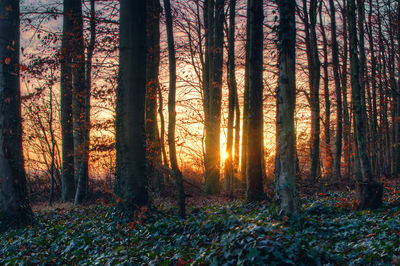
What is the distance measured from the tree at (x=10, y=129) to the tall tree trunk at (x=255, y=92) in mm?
7289

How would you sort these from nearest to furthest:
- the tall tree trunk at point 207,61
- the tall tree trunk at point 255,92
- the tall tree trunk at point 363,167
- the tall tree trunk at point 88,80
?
1. the tall tree trunk at point 363,167
2. the tall tree trunk at point 255,92
3. the tall tree trunk at point 88,80
4. the tall tree trunk at point 207,61

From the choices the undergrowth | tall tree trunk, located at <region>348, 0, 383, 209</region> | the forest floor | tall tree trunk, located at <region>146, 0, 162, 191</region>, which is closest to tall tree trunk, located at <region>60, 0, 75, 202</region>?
tall tree trunk, located at <region>146, 0, 162, 191</region>

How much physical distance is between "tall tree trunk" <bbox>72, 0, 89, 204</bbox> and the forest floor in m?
3.69

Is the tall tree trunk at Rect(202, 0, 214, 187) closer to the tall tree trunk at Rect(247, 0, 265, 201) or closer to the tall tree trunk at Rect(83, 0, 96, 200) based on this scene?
the tall tree trunk at Rect(83, 0, 96, 200)

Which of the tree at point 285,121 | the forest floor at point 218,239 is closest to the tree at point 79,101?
the forest floor at point 218,239

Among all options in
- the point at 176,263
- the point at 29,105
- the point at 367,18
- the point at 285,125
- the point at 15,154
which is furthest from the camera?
the point at 367,18

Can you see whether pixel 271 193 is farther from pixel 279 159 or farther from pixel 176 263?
pixel 176 263

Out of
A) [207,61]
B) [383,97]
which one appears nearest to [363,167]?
[207,61]

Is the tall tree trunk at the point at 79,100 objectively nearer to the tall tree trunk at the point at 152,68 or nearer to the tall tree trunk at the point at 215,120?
the tall tree trunk at the point at 152,68

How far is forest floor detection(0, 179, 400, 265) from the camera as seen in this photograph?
482cm

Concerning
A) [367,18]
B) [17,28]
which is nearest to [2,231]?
[17,28]

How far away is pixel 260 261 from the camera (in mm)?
4359

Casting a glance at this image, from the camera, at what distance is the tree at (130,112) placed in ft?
29.7

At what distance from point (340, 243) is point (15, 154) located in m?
9.16
